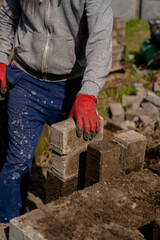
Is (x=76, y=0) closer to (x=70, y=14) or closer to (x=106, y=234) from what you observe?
(x=70, y=14)

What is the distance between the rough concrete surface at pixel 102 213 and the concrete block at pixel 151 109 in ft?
13.0

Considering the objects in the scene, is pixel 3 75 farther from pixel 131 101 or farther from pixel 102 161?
pixel 131 101

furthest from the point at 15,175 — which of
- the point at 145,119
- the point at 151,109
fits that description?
the point at 151,109

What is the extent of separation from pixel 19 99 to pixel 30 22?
25.4 inches

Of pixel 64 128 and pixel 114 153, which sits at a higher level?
pixel 64 128

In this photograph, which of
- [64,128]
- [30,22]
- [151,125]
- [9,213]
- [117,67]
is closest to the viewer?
[64,128]

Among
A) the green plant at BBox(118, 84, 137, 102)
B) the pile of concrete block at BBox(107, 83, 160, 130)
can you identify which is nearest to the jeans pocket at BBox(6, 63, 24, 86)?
the pile of concrete block at BBox(107, 83, 160, 130)

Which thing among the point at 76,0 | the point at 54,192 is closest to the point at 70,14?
the point at 76,0

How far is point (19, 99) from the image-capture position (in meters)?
3.01

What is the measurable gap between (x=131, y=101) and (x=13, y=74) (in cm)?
384

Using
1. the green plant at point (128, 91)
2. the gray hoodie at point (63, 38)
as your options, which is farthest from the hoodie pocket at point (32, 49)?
the green plant at point (128, 91)

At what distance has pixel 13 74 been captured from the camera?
3.07 metres

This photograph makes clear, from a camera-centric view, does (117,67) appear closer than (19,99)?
No

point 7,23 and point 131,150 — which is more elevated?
point 7,23
